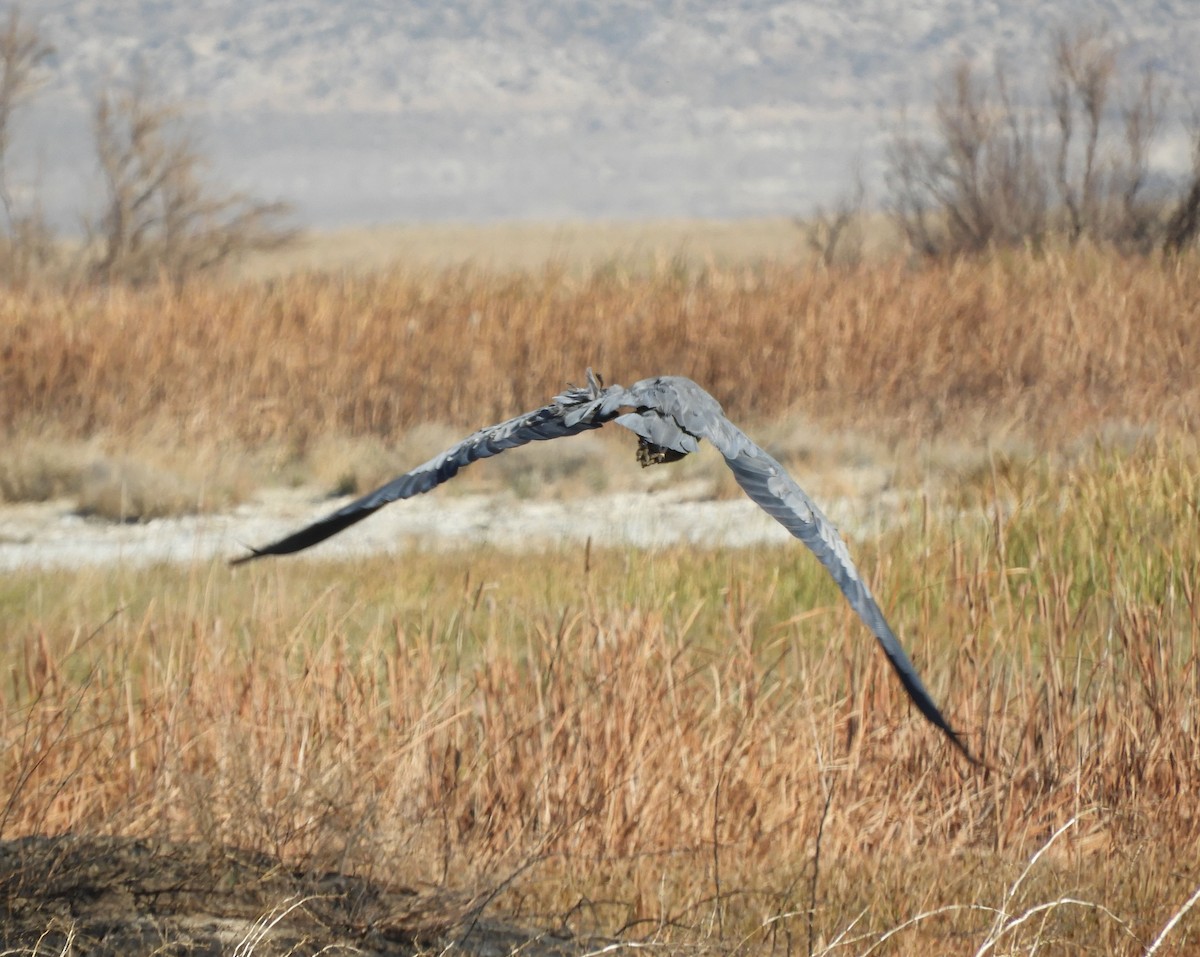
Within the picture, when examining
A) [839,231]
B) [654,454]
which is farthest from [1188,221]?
[654,454]

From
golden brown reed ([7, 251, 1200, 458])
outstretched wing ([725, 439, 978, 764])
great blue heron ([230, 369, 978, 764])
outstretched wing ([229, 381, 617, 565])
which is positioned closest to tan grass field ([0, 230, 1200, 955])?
outstretched wing ([725, 439, 978, 764])

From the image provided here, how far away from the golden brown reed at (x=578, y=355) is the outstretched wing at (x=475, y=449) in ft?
29.1

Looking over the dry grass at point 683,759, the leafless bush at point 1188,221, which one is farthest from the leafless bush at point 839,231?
the dry grass at point 683,759

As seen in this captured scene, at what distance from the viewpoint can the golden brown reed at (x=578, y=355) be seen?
11.3 meters

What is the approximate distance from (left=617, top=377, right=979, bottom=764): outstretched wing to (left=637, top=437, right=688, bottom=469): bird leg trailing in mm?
48

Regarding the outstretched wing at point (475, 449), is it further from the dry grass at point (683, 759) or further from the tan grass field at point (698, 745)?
the dry grass at point (683, 759)

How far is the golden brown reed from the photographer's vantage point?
11.3 m

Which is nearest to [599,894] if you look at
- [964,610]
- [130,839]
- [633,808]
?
[633,808]

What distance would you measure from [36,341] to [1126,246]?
11.5 meters

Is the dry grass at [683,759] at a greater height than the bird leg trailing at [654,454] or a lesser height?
lesser

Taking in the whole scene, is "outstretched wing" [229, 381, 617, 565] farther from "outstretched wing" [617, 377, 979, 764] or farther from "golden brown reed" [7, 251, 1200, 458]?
"golden brown reed" [7, 251, 1200, 458]

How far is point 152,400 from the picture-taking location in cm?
1146

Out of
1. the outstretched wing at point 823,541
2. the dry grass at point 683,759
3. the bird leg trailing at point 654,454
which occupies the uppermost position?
the bird leg trailing at point 654,454

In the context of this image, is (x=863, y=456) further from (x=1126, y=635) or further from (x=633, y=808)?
(x=633, y=808)
